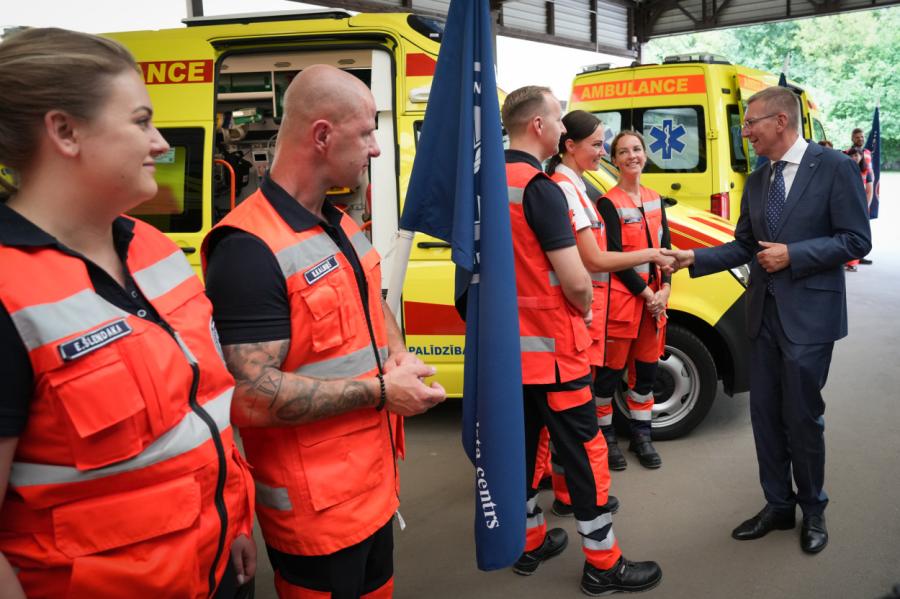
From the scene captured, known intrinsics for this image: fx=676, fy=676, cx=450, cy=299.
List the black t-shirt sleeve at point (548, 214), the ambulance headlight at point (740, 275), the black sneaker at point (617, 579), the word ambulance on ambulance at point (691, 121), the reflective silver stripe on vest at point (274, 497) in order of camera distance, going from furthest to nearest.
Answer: the word ambulance on ambulance at point (691, 121) < the ambulance headlight at point (740, 275) < the black sneaker at point (617, 579) < the black t-shirt sleeve at point (548, 214) < the reflective silver stripe on vest at point (274, 497)

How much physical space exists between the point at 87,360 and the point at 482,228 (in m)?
1.22

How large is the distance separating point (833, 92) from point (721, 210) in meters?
29.3

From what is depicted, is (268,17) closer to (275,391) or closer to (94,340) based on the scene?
(275,391)

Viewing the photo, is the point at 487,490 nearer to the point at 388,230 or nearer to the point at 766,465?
the point at 766,465

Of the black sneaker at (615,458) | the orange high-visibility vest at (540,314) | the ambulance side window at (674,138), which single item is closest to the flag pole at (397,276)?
the orange high-visibility vest at (540,314)

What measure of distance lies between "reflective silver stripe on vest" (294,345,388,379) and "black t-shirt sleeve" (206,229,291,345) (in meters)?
0.11

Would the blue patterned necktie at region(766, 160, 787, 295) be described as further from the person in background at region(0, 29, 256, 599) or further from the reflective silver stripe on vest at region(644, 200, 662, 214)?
the person in background at region(0, 29, 256, 599)

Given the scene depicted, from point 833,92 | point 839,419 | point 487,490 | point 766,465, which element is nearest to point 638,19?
point 839,419

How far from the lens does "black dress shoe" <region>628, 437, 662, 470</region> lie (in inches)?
153

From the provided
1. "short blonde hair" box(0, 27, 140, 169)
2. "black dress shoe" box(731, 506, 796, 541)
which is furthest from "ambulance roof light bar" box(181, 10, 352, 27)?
"black dress shoe" box(731, 506, 796, 541)

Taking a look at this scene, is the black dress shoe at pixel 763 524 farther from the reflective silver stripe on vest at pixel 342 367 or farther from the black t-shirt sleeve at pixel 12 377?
the black t-shirt sleeve at pixel 12 377

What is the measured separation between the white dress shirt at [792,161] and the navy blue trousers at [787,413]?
51 cm

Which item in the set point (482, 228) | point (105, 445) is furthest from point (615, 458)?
point (105, 445)

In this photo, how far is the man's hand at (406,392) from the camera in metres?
1.54
